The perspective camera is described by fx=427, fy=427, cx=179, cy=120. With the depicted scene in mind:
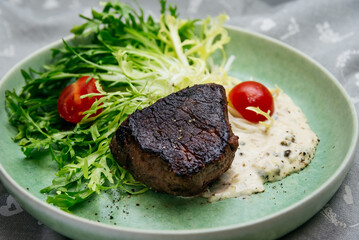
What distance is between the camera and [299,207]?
12.3 feet

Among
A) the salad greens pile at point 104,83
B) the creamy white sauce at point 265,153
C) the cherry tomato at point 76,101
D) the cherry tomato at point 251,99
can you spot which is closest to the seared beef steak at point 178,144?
the creamy white sauce at point 265,153

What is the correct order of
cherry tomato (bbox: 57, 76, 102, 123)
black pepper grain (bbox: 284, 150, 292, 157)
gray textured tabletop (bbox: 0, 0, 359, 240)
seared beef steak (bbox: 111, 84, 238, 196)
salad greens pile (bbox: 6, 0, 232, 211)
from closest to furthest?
seared beef steak (bbox: 111, 84, 238, 196) < salad greens pile (bbox: 6, 0, 232, 211) < black pepper grain (bbox: 284, 150, 292, 157) < cherry tomato (bbox: 57, 76, 102, 123) < gray textured tabletop (bbox: 0, 0, 359, 240)

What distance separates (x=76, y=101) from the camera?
5234 millimetres

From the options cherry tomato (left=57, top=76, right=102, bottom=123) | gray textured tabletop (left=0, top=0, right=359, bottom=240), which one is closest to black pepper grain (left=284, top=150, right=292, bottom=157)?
gray textured tabletop (left=0, top=0, right=359, bottom=240)

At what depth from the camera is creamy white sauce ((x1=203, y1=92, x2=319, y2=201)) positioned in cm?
436

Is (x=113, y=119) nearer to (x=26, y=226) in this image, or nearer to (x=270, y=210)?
(x=26, y=226)

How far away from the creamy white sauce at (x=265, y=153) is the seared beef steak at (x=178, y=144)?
206mm

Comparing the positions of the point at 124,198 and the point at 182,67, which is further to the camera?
the point at 182,67

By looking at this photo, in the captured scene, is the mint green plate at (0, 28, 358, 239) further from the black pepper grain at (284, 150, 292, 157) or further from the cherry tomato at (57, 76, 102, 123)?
the cherry tomato at (57, 76, 102, 123)

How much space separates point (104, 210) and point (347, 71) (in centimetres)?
437

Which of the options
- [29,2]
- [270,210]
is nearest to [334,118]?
[270,210]

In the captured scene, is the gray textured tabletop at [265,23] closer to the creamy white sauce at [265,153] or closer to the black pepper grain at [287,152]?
the creamy white sauce at [265,153]

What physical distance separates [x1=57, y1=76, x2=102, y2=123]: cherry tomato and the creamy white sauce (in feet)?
5.91

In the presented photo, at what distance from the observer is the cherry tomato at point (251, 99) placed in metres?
5.28
